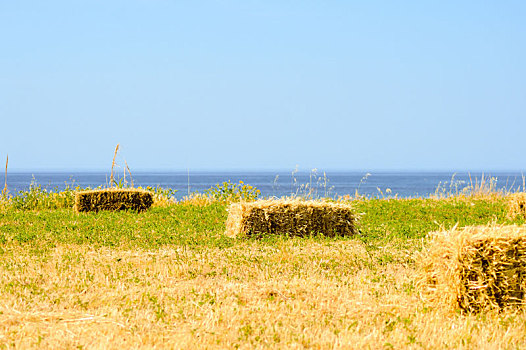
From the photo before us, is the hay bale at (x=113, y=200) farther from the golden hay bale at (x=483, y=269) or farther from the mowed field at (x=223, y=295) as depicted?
the golden hay bale at (x=483, y=269)

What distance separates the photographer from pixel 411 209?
575 inches

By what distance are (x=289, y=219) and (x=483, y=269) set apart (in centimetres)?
538

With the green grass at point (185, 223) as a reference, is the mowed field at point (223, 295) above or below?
below

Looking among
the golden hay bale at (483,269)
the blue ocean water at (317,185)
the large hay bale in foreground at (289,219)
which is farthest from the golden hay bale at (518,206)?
the golden hay bale at (483,269)

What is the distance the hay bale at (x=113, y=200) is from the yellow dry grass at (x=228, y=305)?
6.81 m

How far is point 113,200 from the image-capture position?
15305 mm

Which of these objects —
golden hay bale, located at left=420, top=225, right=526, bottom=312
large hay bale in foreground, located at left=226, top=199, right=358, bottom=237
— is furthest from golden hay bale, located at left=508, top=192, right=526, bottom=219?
golden hay bale, located at left=420, top=225, right=526, bottom=312

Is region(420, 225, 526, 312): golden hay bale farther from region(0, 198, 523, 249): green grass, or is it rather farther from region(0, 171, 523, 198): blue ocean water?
region(0, 171, 523, 198): blue ocean water

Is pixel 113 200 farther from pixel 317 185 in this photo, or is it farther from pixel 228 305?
pixel 228 305

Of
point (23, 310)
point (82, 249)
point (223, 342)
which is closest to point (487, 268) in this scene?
point (223, 342)

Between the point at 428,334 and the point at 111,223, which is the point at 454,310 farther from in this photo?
the point at 111,223

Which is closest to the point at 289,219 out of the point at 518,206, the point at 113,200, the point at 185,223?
the point at 185,223

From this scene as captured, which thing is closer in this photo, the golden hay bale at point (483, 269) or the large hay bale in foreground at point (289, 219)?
the golden hay bale at point (483, 269)

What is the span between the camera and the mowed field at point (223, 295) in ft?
16.0
